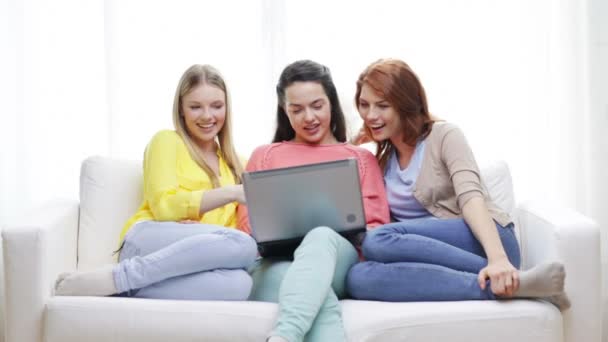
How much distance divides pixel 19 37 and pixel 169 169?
1.07 m

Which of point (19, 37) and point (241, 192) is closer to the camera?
point (241, 192)

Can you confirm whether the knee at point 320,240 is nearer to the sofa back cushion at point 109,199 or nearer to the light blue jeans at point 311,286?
the light blue jeans at point 311,286

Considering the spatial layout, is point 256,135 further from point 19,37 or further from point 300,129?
point 19,37

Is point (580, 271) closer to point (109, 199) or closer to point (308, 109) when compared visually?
point (308, 109)

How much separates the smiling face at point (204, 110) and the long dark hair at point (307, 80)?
0.18 meters

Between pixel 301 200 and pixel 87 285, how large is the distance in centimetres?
57

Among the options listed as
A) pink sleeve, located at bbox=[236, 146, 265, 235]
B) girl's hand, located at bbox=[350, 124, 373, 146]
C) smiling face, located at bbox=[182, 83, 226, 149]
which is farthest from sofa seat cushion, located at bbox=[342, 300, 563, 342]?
smiling face, located at bbox=[182, 83, 226, 149]

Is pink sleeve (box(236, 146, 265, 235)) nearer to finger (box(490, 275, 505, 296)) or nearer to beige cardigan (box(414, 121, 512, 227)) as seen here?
beige cardigan (box(414, 121, 512, 227))

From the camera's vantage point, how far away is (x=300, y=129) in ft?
7.90

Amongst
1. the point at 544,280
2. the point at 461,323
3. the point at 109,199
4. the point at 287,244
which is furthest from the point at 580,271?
the point at 109,199

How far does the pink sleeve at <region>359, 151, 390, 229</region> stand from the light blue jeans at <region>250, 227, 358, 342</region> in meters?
0.16

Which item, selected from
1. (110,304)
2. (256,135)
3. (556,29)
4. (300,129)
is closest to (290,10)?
(256,135)

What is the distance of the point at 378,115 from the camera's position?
2277 millimetres

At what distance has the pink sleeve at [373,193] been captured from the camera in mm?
2293
